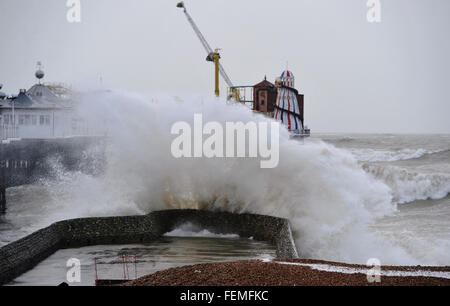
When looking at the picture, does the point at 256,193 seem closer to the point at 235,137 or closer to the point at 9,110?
the point at 235,137

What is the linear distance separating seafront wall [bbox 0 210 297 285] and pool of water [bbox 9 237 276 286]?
38 centimetres

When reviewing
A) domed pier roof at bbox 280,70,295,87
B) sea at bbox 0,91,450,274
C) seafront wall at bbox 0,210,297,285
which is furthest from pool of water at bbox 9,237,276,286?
domed pier roof at bbox 280,70,295,87

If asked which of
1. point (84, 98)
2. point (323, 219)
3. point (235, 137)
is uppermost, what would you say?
point (84, 98)

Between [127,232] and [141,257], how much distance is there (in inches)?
130

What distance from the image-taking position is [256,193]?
23.4 meters

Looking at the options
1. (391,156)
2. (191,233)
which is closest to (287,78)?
(391,156)

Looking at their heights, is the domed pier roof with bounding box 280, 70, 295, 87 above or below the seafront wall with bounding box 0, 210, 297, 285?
above

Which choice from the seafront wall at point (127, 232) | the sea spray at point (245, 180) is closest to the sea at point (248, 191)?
the sea spray at point (245, 180)

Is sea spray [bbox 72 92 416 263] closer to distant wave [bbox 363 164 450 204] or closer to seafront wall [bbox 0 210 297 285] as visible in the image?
seafront wall [bbox 0 210 297 285]

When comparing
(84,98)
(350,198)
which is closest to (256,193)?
(350,198)

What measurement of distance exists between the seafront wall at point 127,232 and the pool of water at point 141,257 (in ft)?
1.25

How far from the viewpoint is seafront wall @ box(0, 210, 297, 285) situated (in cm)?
1431
